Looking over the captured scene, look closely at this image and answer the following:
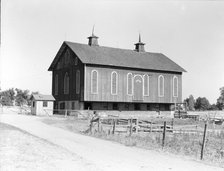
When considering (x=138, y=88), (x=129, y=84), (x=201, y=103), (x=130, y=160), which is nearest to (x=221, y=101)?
(x=201, y=103)

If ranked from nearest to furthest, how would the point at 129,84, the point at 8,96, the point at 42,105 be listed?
the point at 42,105
the point at 129,84
the point at 8,96

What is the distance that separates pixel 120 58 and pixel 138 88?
503 cm

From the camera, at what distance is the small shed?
46.5m

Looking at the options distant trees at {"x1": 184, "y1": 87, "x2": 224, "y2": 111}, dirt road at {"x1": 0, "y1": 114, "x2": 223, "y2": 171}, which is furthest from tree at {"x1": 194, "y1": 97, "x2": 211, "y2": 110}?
dirt road at {"x1": 0, "y1": 114, "x2": 223, "y2": 171}

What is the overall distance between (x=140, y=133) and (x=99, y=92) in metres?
23.9

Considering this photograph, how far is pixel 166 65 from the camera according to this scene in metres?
56.3

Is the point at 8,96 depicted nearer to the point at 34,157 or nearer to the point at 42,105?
the point at 42,105

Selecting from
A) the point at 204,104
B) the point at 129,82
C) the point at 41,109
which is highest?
the point at 129,82

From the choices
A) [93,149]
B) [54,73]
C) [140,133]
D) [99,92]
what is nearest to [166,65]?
[99,92]

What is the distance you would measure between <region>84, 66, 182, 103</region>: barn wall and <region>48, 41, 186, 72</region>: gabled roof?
0.85 m

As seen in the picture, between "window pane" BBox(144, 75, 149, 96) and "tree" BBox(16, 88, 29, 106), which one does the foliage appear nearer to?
"tree" BBox(16, 88, 29, 106)

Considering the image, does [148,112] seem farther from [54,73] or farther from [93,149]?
[93,149]

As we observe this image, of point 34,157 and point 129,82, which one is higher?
point 129,82

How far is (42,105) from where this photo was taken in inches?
1848
